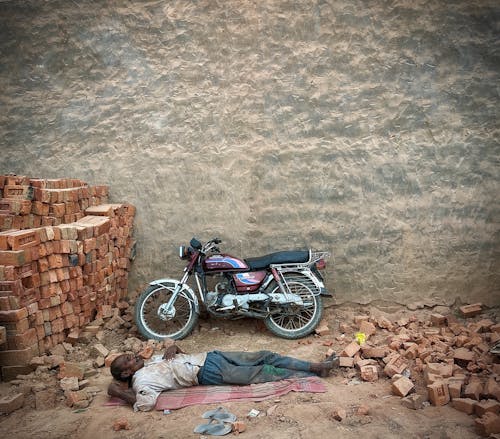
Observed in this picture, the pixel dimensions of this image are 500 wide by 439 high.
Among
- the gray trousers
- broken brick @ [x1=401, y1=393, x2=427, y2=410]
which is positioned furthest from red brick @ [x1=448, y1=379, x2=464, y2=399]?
the gray trousers

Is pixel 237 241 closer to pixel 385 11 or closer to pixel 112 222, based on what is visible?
pixel 112 222

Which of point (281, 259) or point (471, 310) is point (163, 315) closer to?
point (281, 259)

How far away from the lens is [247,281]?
5.42 m

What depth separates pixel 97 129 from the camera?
6.29m

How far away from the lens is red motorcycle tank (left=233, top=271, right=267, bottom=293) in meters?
5.42

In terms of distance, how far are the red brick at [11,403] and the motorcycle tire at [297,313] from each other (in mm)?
2703

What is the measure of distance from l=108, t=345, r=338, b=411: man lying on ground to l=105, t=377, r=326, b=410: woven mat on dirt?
6 cm

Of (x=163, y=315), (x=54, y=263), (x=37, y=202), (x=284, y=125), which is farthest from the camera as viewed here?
(x=284, y=125)

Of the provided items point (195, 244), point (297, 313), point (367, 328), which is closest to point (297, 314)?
point (297, 313)

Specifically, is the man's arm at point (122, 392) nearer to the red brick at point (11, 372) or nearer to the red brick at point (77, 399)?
the red brick at point (77, 399)

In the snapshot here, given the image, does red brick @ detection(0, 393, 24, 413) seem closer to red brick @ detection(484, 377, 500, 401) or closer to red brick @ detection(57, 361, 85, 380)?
red brick @ detection(57, 361, 85, 380)

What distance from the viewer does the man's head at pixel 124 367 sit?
414 cm

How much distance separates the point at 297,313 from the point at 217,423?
207 centimetres

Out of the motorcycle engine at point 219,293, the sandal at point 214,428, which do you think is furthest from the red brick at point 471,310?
the sandal at point 214,428
